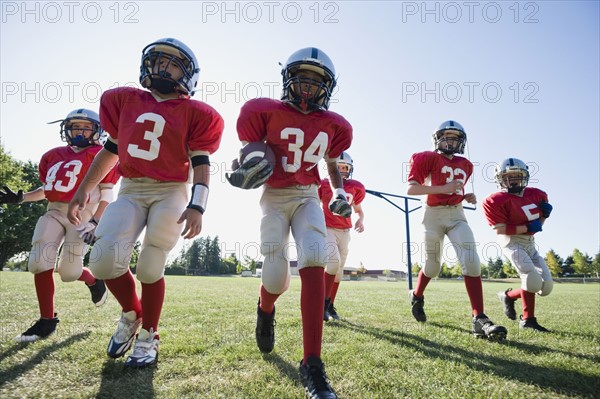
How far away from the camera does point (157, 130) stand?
290cm

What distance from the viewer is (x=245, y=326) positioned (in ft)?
13.9

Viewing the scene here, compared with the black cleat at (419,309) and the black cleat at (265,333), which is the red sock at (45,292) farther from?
the black cleat at (419,309)

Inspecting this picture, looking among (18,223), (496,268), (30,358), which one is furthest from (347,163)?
(496,268)

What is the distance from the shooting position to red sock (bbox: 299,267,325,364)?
2330mm

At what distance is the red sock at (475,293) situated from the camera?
4.07 metres

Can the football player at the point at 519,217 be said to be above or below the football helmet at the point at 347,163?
below

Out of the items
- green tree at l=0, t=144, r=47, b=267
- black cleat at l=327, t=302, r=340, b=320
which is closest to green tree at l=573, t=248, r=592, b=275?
black cleat at l=327, t=302, r=340, b=320

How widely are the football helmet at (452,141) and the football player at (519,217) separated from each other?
1.03 meters

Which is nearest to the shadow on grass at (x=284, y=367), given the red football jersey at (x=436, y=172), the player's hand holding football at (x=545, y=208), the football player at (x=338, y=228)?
the football player at (x=338, y=228)

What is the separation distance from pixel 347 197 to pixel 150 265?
3.57 metres

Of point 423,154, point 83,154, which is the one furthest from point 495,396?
point 83,154

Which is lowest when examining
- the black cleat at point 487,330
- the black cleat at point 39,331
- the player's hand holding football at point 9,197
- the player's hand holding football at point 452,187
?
the black cleat at point 487,330

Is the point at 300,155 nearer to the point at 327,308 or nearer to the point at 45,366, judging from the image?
the point at 45,366

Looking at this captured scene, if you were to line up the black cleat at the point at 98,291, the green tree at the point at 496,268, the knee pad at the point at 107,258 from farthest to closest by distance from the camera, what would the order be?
the green tree at the point at 496,268, the black cleat at the point at 98,291, the knee pad at the point at 107,258
